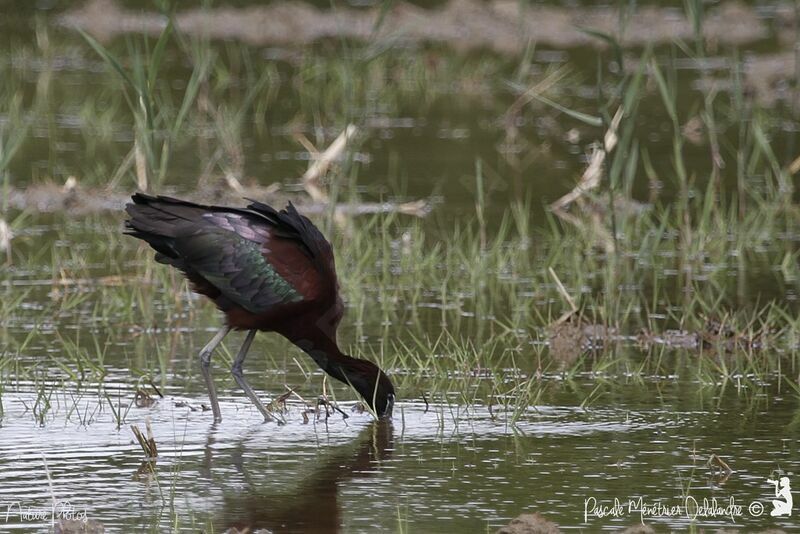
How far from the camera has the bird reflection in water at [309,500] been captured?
5.75m

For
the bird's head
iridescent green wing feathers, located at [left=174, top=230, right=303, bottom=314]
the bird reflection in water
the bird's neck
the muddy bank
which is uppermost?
the muddy bank

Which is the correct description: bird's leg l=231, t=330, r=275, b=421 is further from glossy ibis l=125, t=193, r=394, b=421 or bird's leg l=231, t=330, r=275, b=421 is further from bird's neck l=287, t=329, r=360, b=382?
bird's neck l=287, t=329, r=360, b=382

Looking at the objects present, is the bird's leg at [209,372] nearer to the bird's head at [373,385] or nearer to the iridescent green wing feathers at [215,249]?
the iridescent green wing feathers at [215,249]

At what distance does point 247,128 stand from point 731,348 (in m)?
8.72

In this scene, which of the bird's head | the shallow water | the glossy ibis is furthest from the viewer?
the glossy ibis

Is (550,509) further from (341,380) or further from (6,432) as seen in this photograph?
(6,432)

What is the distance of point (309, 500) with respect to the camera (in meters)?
6.10

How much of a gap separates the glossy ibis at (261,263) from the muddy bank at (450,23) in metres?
16.0

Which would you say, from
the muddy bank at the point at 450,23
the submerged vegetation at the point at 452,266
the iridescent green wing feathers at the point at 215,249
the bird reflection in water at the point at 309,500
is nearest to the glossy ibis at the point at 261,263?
the iridescent green wing feathers at the point at 215,249

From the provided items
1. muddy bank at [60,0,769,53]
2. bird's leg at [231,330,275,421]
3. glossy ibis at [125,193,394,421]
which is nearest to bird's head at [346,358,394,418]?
glossy ibis at [125,193,394,421]

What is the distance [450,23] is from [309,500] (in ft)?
64.6

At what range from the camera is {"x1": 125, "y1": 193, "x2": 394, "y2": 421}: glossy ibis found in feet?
24.7

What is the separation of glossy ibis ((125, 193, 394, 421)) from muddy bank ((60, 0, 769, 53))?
15979 mm

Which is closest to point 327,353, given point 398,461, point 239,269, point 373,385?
point 373,385
